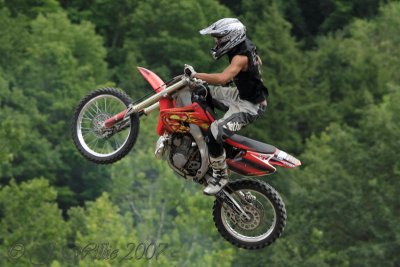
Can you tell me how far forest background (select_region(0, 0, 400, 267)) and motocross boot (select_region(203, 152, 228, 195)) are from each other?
2479cm

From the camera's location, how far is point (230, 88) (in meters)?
20.5

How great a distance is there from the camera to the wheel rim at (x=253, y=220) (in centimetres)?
2061

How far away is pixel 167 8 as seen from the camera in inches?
3620

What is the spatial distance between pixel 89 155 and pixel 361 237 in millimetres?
34895

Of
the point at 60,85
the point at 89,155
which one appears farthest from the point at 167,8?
the point at 89,155

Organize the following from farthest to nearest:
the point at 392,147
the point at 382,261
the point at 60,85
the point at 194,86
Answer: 1. the point at 60,85
2. the point at 392,147
3. the point at 382,261
4. the point at 194,86

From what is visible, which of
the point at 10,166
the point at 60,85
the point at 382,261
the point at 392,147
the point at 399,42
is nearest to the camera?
the point at 382,261

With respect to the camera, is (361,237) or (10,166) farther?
(10,166)

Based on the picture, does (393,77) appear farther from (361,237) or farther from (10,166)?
(361,237)

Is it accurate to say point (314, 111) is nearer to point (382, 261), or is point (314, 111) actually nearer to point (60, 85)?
point (60, 85)

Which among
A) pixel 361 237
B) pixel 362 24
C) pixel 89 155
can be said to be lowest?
pixel 362 24

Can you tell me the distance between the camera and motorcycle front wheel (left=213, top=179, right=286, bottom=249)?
20469 millimetres

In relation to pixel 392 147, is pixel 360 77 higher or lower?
lower

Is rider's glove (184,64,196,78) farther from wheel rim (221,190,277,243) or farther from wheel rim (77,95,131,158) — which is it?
wheel rim (221,190,277,243)
